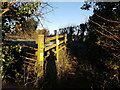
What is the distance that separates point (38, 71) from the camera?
207 inches

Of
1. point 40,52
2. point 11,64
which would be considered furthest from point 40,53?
point 11,64

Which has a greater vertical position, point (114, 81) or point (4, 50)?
point (4, 50)

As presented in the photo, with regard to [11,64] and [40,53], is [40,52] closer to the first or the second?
[40,53]

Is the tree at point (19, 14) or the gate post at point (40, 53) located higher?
the tree at point (19, 14)

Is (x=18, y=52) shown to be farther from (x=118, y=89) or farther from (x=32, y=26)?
(x=118, y=89)

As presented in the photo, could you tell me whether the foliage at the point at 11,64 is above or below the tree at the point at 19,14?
below

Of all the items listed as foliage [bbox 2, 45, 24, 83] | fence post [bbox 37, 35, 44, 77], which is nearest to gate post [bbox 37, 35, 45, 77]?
fence post [bbox 37, 35, 44, 77]

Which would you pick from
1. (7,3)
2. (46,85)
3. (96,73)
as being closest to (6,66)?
(46,85)

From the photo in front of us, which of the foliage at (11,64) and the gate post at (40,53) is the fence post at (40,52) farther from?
the foliage at (11,64)

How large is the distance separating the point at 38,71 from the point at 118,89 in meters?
2.96

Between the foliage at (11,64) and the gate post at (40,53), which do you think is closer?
the foliage at (11,64)

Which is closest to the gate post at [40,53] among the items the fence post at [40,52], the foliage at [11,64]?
the fence post at [40,52]

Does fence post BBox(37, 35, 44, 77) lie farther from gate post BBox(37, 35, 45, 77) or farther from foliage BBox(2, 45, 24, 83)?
foliage BBox(2, 45, 24, 83)

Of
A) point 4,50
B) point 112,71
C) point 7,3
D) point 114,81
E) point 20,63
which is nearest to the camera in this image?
point 7,3
